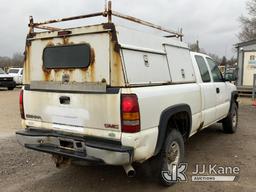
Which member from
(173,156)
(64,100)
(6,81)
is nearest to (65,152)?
(64,100)

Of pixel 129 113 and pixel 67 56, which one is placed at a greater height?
pixel 67 56

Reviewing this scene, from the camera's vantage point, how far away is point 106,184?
443 cm

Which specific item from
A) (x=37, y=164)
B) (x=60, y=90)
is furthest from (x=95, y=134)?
(x=37, y=164)

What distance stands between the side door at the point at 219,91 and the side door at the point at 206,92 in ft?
0.81

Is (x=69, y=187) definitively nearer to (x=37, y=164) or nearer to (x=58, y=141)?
(x=58, y=141)

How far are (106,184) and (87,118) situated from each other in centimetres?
120

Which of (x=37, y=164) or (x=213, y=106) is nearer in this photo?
(x=37, y=164)

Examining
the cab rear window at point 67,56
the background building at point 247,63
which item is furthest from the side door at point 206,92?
the background building at point 247,63

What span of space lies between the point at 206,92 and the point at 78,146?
2.86 metres

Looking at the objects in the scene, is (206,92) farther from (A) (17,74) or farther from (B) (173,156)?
(A) (17,74)

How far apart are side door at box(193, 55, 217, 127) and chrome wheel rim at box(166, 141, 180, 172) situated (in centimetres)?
123

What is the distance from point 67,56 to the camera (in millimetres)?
4023

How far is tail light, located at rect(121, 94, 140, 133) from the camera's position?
3.49 metres

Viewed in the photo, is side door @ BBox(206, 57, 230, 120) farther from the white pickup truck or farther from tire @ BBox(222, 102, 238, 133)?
the white pickup truck
